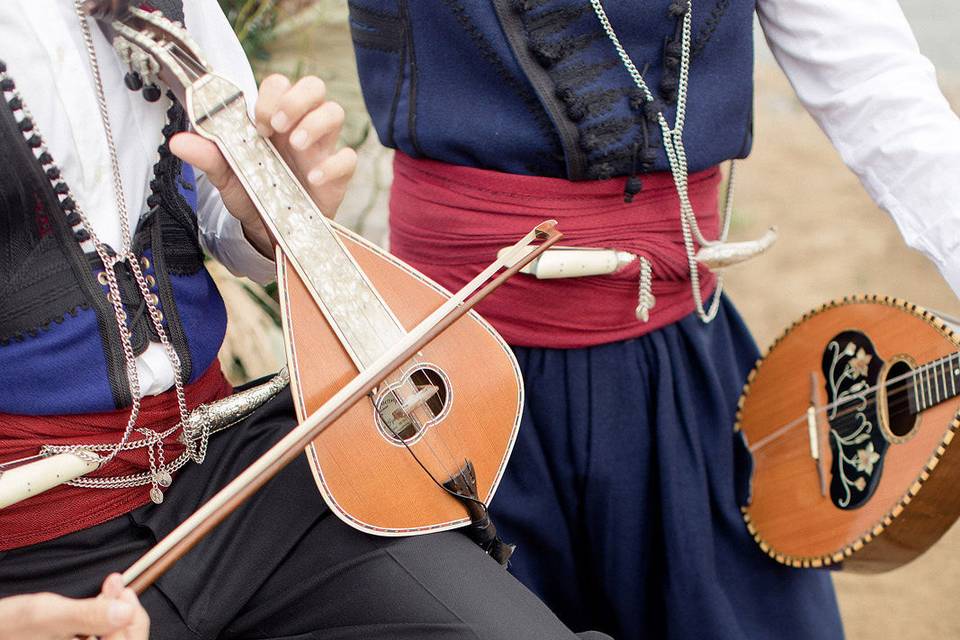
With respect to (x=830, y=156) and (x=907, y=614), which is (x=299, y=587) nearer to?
(x=907, y=614)

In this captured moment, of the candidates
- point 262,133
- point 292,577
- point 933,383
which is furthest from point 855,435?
point 262,133

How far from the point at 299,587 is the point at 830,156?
5076 mm

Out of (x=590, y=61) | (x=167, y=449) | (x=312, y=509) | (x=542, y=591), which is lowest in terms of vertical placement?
(x=542, y=591)

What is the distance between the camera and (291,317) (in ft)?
3.40

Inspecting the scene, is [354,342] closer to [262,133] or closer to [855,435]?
[262,133]

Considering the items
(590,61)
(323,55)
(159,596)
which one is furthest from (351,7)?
(323,55)

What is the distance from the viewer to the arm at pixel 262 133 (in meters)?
1.00

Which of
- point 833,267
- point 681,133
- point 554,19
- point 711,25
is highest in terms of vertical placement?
point 554,19

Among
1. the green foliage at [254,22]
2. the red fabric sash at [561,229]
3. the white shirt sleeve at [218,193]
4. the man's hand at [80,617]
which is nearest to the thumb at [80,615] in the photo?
the man's hand at [80,617]

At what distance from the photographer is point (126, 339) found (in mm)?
1045

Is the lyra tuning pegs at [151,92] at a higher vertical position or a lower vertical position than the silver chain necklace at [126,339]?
higher

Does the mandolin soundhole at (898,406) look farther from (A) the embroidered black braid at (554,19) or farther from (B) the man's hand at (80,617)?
(B) the man's hand at (80,617)

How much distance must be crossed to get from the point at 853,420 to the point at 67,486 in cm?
110

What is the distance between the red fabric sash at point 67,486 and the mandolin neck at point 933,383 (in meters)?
0.99
